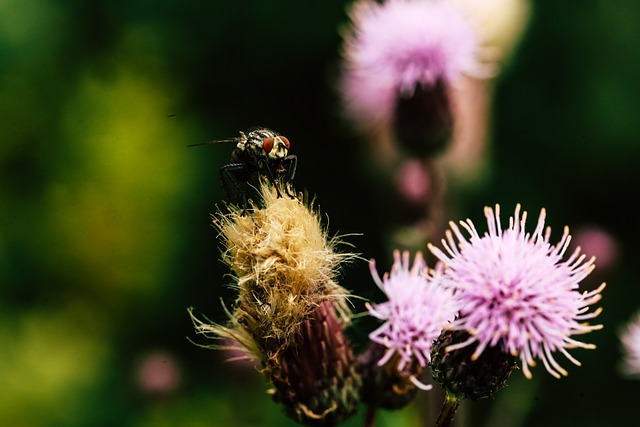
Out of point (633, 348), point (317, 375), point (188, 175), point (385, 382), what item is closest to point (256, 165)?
point (317, 375)

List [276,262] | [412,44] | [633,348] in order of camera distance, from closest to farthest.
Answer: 1. [276,262]
2. [633,348]
3. [412,44]

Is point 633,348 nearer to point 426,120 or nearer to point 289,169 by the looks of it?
point 426,120

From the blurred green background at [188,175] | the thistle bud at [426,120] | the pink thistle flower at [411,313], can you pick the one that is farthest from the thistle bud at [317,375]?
the thistle bud at [426,120]

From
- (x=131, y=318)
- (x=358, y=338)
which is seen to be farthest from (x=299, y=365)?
(x=131, y=318)

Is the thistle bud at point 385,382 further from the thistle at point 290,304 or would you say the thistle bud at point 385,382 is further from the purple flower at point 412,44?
the purple flower at point 412,44

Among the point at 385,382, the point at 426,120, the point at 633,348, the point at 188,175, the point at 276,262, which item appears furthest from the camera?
the point at 188,175
